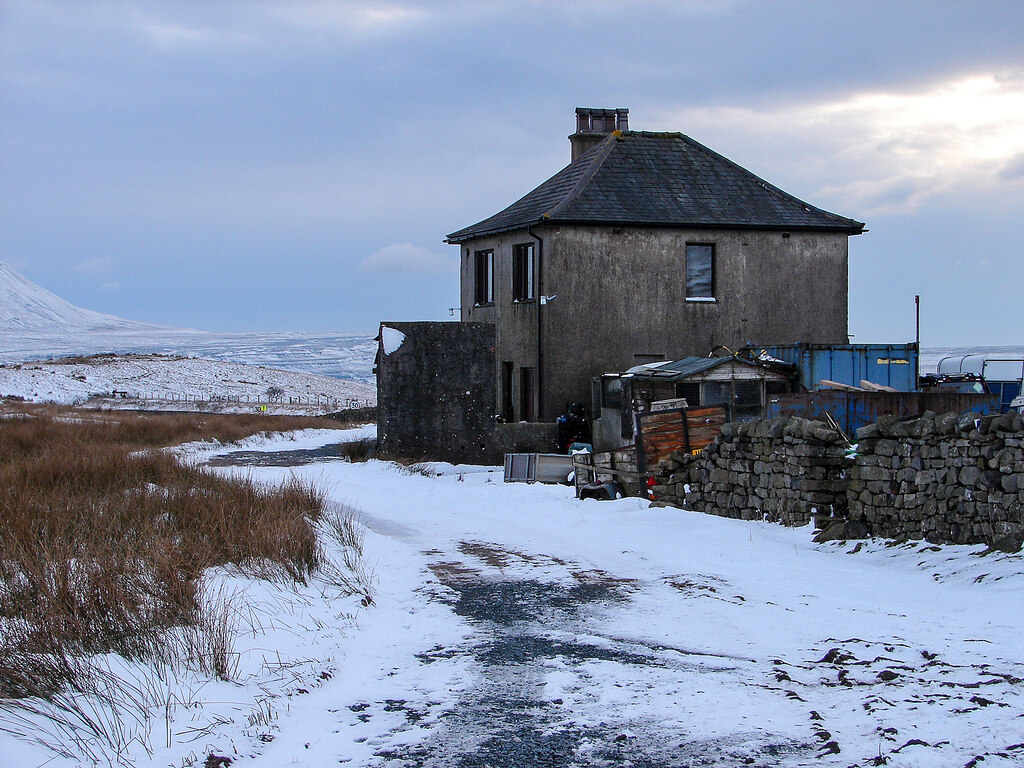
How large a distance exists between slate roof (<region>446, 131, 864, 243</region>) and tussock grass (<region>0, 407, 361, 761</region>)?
1276 cm

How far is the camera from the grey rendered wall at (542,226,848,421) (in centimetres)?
2377

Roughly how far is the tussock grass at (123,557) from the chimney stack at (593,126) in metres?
17.1

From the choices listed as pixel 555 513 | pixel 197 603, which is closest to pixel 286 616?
pixel 197 603

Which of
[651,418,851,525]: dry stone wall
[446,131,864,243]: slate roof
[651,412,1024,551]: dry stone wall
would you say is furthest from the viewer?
[446,131,864,243]: slate roof

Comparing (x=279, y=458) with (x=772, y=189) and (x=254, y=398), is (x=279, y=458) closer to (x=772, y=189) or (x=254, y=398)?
(x=772, y=189)

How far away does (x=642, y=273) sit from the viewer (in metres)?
24.2

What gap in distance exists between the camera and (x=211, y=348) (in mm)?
133375

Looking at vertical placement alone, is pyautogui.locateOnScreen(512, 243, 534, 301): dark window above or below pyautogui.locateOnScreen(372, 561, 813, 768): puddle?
above

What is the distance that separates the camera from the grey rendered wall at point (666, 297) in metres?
23.8

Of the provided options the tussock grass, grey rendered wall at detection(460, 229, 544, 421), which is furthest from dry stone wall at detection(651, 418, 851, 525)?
grey rendered wall at detection(460, 229, 544, 421)

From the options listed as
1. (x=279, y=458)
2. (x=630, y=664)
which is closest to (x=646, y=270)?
(x=279, y=458)

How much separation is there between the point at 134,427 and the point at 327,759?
25.3 m

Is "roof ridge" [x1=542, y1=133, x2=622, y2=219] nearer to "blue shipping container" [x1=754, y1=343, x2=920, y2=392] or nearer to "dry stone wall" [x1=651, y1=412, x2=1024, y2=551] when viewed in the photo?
"blue shipping container" [x1=754, y1=343, x2=920, y2=392]

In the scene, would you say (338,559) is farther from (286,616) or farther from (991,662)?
(991,662)
